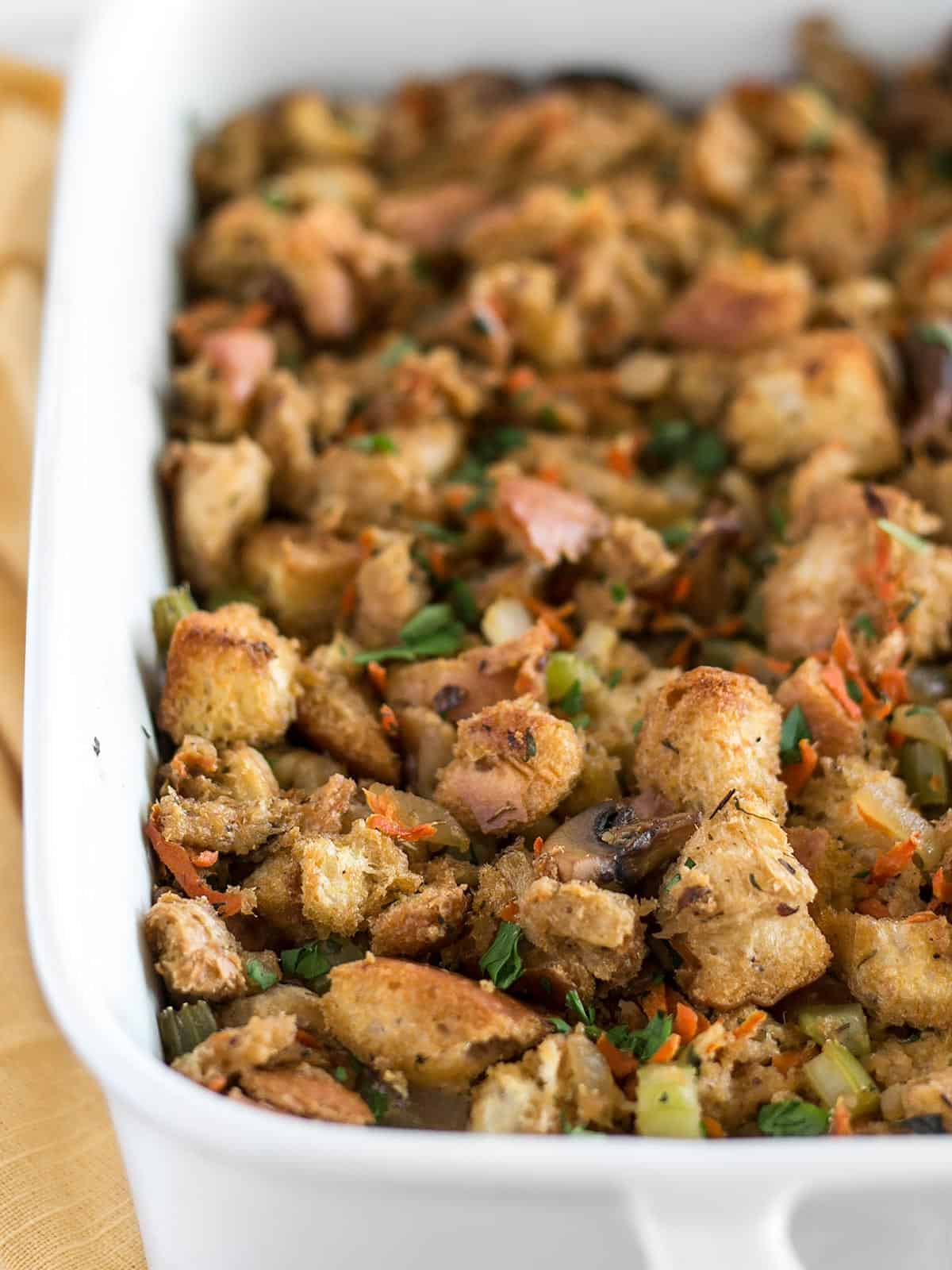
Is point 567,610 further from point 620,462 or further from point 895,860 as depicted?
point 895,860

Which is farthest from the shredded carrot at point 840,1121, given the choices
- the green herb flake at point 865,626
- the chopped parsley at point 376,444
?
the chopped parsley at point 376,444

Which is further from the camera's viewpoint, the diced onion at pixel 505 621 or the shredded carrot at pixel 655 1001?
the diced onion at pixel 505 621

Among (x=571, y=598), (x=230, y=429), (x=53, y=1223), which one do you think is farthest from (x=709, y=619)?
(x=53, y=1223)

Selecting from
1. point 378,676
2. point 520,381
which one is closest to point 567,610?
point 378,676

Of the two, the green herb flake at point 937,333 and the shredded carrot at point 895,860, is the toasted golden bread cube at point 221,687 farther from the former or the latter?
the green herb flake at point 937,333

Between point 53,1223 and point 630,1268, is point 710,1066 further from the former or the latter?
point 53,1223

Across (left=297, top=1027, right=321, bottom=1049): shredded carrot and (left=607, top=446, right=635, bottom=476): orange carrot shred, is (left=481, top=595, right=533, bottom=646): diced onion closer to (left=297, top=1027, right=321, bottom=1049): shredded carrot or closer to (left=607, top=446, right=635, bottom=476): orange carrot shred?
(left=607, top=446, right=635, bottom=476): orange carrot shred
